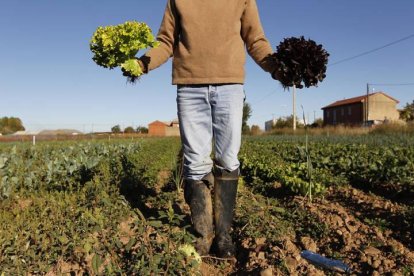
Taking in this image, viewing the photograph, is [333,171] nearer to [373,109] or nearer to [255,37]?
[255,37]

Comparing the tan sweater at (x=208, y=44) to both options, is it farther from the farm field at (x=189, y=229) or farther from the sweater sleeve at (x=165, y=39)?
the farm field at (x=189, y=229)

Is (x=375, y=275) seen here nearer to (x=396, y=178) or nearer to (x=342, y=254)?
(x=342, y=254)

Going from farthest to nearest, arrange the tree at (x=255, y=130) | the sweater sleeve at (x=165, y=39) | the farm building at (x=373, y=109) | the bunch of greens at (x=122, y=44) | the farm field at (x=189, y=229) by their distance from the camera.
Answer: the farm building at (x=373, y=109)
the tree at (x=255, y=130)
the sweater sleeve at (x=165, y=39)
the bunch of greens at (x=122, y=44)
the farm field at (x=189, y=229)

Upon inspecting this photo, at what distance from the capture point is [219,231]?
10.2 ft

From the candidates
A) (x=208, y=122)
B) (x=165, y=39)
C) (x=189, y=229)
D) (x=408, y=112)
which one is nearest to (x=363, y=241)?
(x=189, y=229)

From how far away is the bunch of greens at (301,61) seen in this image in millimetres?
2904

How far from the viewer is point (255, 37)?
329 centimetres

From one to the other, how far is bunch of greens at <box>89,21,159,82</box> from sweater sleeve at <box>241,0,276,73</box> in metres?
0.75

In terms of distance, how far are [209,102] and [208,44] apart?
42cm

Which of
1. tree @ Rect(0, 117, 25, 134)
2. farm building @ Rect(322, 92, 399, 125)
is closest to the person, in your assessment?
farm building @ Rect(322, 92, 399, 125)

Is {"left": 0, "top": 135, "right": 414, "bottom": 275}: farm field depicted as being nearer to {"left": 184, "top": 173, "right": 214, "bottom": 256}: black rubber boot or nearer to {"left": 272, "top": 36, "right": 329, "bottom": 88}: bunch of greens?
{"left": 184, "top": 173, "right": 214, "bottom": 256}: black rubber boot

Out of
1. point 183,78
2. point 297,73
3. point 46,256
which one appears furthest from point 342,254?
point 46,256

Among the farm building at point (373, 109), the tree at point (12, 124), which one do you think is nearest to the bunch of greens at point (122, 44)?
the farm building at point (373, 109)

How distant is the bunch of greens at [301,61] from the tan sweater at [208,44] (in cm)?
22
